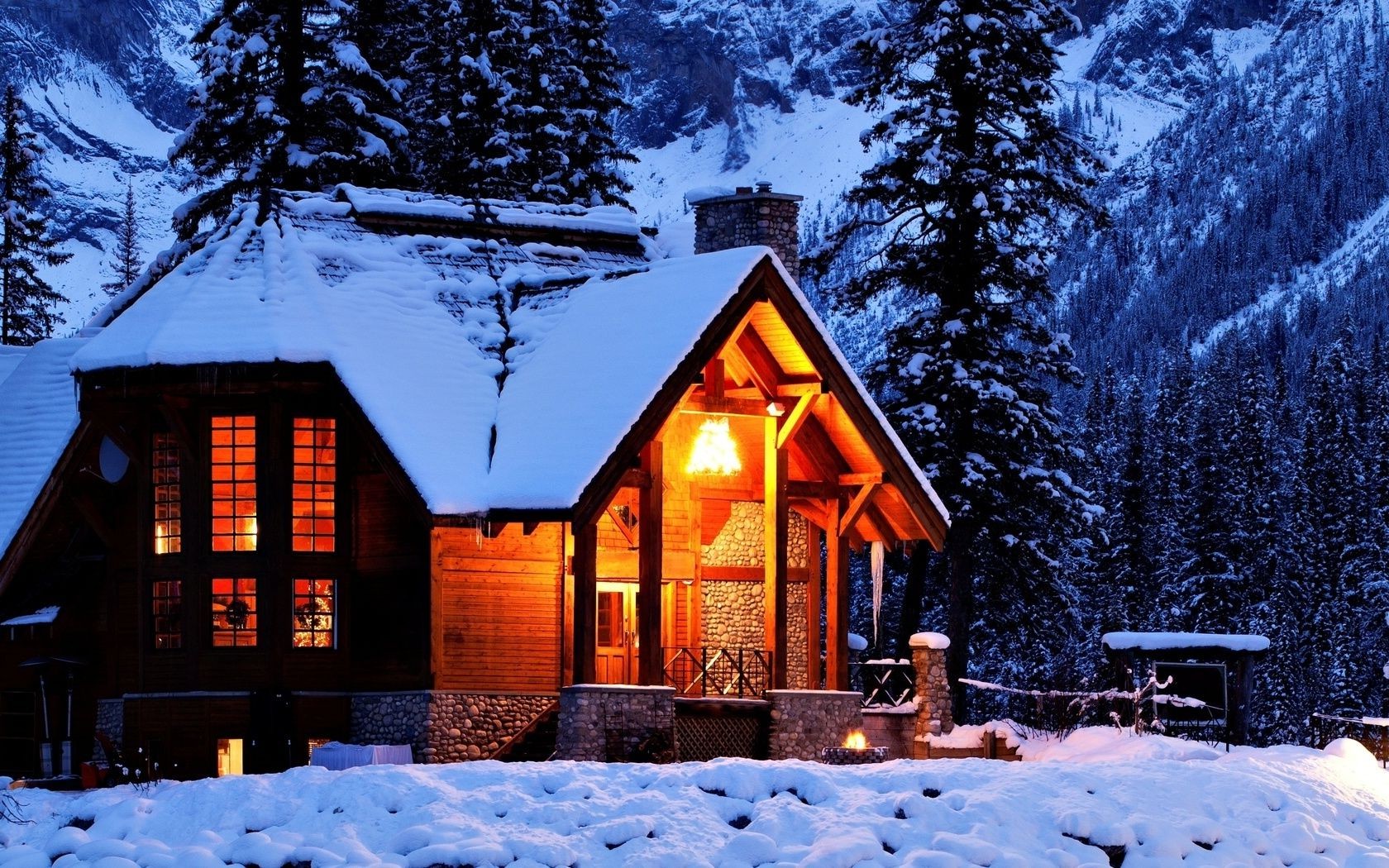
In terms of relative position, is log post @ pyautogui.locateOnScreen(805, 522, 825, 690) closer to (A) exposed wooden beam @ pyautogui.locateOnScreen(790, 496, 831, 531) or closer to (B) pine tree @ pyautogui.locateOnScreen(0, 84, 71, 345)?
(A) exposed wooden beam @ pyautogui.locateOnScreen(790, 496, 831, 531)

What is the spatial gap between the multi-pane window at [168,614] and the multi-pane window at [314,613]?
163cm

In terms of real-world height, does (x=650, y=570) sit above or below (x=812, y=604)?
above

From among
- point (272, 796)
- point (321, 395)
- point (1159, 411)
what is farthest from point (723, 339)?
point (1159, 411)

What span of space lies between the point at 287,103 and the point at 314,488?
1428 centimetres

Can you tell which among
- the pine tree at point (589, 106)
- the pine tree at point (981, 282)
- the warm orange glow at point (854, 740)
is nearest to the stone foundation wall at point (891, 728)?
the warm orange glow at point (854, 740)

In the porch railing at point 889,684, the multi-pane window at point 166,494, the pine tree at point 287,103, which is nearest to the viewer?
the multi-pane window at point 166,494

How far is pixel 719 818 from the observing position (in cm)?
1889

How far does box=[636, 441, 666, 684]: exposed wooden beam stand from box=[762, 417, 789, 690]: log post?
6.28 feet

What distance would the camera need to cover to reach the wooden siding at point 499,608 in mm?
27953

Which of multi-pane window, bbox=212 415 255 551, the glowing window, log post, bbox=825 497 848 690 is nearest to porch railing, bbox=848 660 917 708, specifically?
log post, bbox=825 497 848 690

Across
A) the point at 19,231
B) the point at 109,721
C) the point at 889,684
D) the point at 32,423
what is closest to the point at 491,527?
the point at 109,721

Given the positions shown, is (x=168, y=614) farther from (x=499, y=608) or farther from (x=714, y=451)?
(x=714, y=451)

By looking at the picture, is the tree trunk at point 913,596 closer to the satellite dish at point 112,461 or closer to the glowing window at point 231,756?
the glowing window at point 231,756

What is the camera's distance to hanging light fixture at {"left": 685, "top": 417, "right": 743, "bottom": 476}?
29250mm
